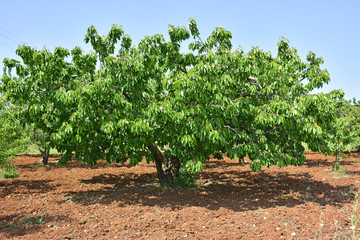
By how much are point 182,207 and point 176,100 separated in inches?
99.7

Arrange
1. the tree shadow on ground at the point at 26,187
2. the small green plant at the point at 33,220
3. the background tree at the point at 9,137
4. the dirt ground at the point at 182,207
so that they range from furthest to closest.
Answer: the background tree at the point at 9,137 → the tree shadow on ground at the point at 26,187 → the small green plant at the point at 33,220 → the dirt ground at the point at 182,207

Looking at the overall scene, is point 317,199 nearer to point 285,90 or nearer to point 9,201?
point 285,90

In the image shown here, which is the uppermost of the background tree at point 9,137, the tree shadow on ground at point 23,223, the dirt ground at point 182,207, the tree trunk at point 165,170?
the background tree at point 9,137

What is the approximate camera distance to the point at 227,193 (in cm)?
738

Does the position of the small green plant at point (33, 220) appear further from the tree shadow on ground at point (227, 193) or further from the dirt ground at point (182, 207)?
the tree shadow on ground at point (227, 193)

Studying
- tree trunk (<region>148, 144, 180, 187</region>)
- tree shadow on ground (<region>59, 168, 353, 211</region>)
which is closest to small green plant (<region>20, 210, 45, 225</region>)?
tree shadow on ground (<region>59, 168, 353, 211</region>)

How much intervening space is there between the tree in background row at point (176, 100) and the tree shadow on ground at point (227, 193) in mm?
1095

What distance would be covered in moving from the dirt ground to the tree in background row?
1.09m

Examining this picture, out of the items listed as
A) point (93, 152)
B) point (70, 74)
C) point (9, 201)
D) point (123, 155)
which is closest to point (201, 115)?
point (123, 155)

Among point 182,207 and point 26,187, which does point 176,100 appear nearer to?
point 182,207

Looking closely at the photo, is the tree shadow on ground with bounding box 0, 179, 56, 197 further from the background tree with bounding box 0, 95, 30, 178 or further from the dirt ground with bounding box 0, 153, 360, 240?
the background tree with bounding box 0, 95, 30, 178

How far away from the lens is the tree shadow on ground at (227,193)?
633cm

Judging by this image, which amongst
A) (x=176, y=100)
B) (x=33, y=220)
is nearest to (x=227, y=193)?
(x=176, y=100)

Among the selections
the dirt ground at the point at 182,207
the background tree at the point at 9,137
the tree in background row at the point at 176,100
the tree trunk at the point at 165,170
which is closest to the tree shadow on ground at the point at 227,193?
the dirt ground at the point at 182,207
